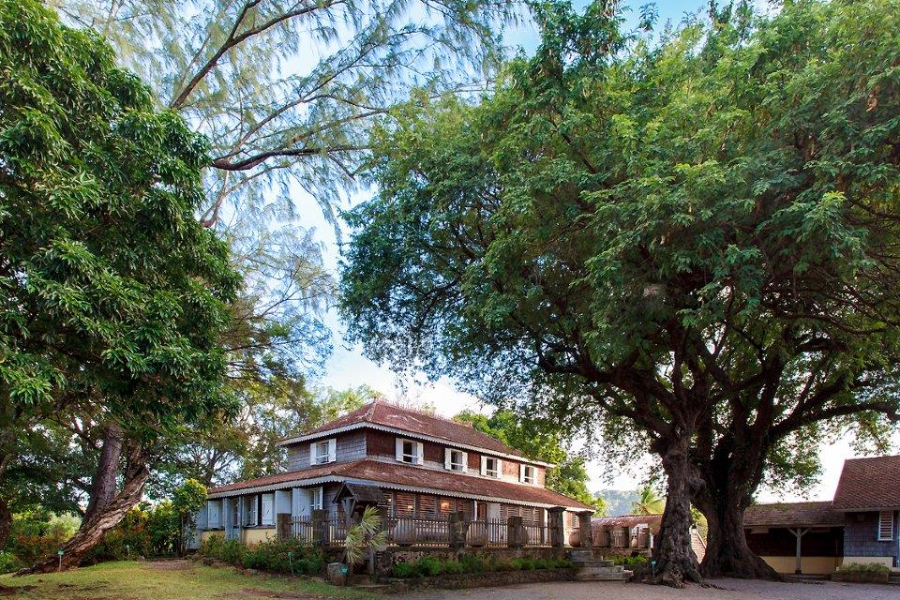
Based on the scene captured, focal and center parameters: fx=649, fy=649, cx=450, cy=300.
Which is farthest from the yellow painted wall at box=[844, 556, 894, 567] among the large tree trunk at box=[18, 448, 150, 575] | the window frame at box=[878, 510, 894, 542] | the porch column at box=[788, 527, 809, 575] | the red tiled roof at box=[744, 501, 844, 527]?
the large tree trunk at box=[18, 448, 150, 575]

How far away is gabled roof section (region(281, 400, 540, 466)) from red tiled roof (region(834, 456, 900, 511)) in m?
14.3

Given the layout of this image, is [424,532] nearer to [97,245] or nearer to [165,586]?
[165,586]

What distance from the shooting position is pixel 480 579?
17.6 meters

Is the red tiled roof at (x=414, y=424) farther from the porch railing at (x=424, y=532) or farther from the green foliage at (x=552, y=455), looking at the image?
the porch railing at (x=424, y=532)

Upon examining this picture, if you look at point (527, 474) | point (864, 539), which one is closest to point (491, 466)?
point (527, 474)

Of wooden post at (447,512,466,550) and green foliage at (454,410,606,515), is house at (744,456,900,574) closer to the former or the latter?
green foliage at (454,410,606,515)

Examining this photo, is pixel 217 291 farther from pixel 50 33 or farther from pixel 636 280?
pixel 636 280

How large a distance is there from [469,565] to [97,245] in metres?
13.0

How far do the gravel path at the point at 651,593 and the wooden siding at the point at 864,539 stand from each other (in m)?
6.80

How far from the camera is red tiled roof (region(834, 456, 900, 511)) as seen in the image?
25969 millimetres

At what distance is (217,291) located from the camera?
11.5 m

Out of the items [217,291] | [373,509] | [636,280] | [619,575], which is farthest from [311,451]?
[636,280]

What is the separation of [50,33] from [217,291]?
15.4 ft

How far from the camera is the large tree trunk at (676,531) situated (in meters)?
17.4
